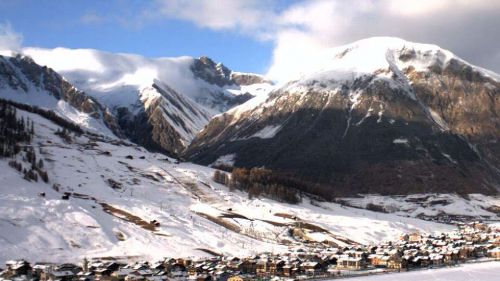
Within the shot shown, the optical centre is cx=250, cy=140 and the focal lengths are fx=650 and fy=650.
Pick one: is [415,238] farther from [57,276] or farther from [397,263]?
[57,276]

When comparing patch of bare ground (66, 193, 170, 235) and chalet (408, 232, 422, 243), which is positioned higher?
patch of bare ground (66, 193, 170, 235)

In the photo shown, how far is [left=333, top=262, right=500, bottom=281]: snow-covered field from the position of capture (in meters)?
107

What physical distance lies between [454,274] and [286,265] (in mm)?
29852

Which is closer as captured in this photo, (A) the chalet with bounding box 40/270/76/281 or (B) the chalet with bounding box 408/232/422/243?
(A) the chalet with bounding box 40/270/76/281

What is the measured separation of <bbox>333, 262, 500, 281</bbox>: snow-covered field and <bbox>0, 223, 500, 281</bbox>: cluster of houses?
22.0 ft

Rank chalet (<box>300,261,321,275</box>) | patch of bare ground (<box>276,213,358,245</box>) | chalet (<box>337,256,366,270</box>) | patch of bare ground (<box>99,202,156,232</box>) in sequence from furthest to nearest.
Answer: patch of bare ground (<box>276,213,358,245</box>) < patch of bare ground (<box>99,202,156,232</box>) < chalet (<box>337,256,366,270</box>) < chalet (<box>300,261,321,275</box>)

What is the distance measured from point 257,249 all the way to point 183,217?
29729 millimetres

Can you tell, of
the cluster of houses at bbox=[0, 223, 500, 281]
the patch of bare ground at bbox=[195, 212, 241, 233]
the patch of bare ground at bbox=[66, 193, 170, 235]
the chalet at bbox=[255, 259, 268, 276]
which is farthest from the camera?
the patch of bare ground at bbox=[195, 212, 241, 233]

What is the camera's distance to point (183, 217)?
Answer: 552 ft

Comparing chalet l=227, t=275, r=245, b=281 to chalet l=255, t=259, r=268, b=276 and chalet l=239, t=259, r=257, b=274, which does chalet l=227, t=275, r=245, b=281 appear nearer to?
chalet l=255, t=259, r=268, b=276

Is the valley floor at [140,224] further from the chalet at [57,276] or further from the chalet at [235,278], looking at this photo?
the chalet at [235,278]

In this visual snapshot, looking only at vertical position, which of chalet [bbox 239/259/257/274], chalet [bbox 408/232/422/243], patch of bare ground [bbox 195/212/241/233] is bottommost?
chalet [bbox 239/259/257/274]

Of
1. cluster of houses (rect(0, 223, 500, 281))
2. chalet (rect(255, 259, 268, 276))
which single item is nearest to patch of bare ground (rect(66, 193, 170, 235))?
cluster of houses (rect(0, 223, 500, 281))

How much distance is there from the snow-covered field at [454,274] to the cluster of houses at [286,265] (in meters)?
6.72
